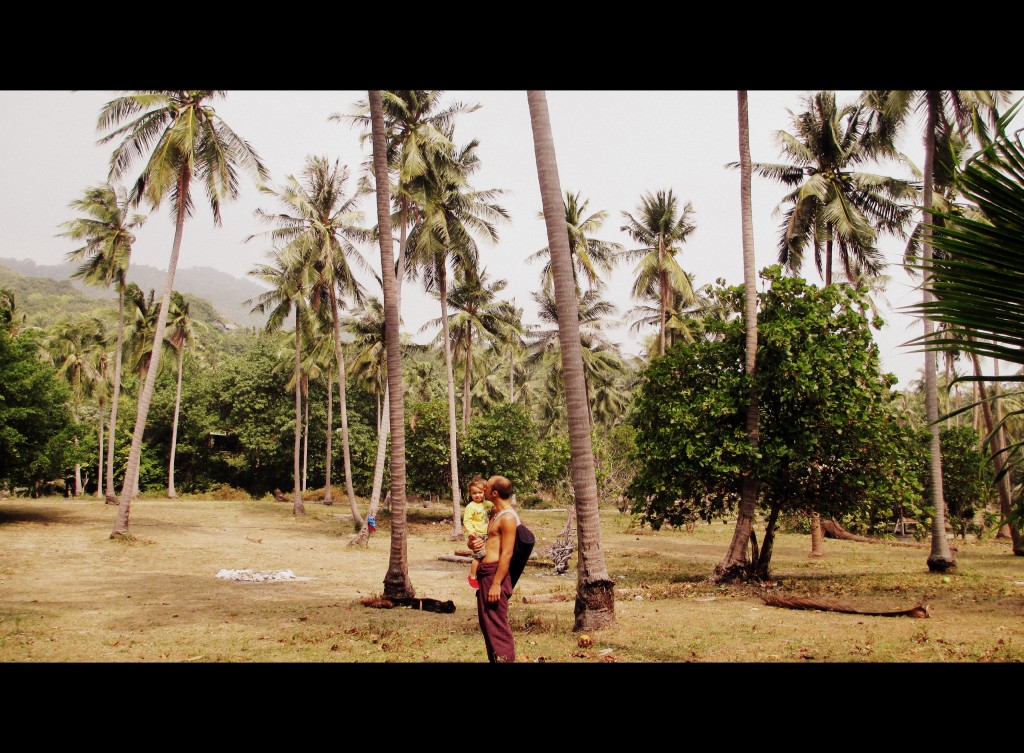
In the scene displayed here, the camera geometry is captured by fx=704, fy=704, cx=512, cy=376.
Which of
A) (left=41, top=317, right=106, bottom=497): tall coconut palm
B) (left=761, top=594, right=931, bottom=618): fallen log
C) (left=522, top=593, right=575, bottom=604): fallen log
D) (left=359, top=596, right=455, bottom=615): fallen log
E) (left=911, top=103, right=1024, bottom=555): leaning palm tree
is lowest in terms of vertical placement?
(left=522, top=593, right=575, bottom=604): fallen log

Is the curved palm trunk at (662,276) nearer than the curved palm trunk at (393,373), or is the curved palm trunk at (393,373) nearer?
the curved palm trunk at (393,373)

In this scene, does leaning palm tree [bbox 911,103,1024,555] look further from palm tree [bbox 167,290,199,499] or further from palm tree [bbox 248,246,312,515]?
palm tree [bbox 167,290,199,499]

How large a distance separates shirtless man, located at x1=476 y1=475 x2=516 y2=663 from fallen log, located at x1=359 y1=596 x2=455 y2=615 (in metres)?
5.30

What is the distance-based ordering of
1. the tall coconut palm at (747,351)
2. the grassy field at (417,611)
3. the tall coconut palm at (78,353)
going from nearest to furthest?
the grassy field at (417,611), the tall coconut palm at (747,351), the tall coconut palm at (78,353)

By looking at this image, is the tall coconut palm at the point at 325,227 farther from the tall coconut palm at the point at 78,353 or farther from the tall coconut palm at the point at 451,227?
the tall coconut palm at the point at 78,353

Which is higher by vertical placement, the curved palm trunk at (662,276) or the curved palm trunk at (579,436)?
the curved palm trunk at (662,276)

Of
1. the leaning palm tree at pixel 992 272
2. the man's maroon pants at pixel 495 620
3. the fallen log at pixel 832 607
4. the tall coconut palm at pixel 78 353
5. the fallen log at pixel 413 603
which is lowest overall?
the fallen log at pixel 413 603

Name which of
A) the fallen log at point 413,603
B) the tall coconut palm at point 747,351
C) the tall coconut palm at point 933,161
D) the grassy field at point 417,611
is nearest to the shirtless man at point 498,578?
the grassy field at point 417,611

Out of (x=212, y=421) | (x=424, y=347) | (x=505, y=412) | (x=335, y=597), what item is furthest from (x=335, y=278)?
(x=212, y=421)

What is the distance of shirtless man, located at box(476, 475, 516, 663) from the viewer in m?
6.11

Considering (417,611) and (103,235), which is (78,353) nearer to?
(103,235)

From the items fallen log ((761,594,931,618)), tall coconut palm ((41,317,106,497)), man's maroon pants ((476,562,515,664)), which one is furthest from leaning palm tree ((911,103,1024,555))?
tall coconut palm ((41,317,106,497))

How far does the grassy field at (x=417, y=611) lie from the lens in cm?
→ 770
